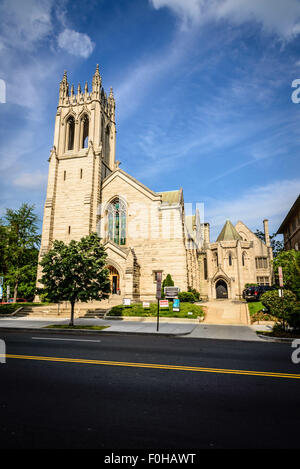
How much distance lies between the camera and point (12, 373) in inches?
247

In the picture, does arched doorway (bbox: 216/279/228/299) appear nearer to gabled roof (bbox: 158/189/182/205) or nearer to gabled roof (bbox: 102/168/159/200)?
gabled roof (bbox: 158/189/182/205)

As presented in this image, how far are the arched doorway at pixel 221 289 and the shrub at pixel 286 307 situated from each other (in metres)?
26.7

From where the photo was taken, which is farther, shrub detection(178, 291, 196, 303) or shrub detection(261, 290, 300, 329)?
shrub detection(178, 291, 196, 303)

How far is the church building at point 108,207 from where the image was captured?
93.0ft

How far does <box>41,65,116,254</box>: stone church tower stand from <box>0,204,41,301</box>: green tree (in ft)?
18.2

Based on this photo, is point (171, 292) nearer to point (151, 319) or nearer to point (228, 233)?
point (151, 319)

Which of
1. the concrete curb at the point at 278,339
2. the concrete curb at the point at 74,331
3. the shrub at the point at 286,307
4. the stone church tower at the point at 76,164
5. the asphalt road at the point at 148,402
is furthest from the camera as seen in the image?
the stone church tower at the point at 76,164

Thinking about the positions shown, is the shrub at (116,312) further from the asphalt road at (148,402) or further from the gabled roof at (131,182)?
the gabled roof at (131,182)

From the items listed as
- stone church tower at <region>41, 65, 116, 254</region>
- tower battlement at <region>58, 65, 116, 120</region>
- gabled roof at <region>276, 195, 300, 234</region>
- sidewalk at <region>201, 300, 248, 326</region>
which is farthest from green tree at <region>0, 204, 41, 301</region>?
gabled roof at <region>276, 195, 300, 234</region>

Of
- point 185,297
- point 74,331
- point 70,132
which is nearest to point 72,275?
point 74,331

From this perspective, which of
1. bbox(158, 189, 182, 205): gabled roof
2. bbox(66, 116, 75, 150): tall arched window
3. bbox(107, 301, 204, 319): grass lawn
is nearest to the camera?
bbox(107, 301, 204, 319): grass lawn

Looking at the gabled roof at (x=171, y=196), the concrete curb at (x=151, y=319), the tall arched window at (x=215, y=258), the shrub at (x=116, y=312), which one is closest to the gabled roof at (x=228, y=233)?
the tall arched window at (x=215, y=258)

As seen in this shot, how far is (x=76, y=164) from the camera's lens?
32594mm

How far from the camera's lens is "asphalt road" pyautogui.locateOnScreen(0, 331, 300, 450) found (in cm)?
335
